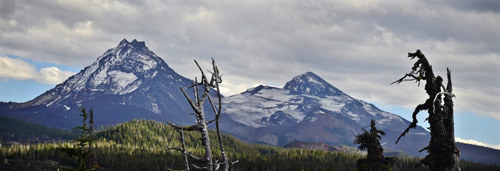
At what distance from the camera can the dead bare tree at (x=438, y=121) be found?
2408cm

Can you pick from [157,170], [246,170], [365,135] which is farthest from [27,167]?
[365,135]

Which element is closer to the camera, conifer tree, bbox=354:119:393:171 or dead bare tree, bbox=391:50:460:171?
dead bare tree, bbox=391:50:460:171

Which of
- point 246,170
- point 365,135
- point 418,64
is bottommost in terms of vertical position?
point 246,170

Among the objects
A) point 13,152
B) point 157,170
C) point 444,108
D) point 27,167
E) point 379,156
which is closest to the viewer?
point 444,108

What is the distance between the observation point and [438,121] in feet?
79.4

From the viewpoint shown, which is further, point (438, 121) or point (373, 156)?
point (373, 156)

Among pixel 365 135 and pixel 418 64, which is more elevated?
pixel 418 64

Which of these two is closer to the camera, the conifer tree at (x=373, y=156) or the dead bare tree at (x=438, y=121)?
the dead bare tree at (x=438, y=121)

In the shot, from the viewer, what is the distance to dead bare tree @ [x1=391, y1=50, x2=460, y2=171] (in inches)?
948

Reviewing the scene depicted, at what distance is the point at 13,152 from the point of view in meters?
194

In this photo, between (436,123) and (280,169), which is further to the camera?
(280,169)

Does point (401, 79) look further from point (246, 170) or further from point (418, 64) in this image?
point (246, 170)

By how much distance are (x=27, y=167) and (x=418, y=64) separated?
174032 mm

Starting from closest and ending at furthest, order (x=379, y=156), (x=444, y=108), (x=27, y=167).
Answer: (x=444, y=108) < (x=379, y=156) < (x=27, y=167)
